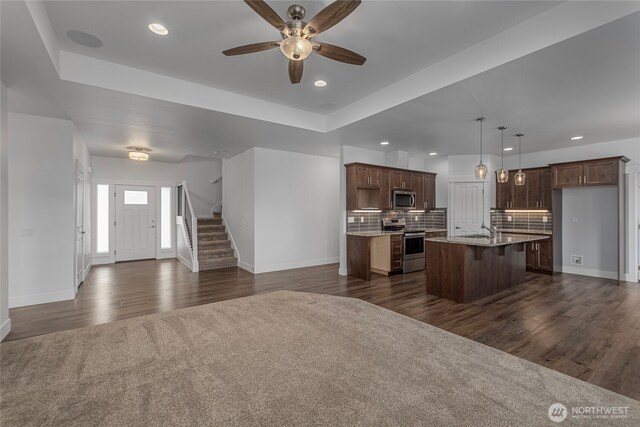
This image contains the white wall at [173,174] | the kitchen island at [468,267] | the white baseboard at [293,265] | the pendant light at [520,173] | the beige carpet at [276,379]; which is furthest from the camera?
the white wall at [173,174]

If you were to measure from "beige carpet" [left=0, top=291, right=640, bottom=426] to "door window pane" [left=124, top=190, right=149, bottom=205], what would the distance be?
226 inches

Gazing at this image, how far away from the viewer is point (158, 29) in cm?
283

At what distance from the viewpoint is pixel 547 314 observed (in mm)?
3793

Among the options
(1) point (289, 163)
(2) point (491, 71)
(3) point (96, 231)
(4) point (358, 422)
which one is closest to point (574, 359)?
(4) point (358, 422)

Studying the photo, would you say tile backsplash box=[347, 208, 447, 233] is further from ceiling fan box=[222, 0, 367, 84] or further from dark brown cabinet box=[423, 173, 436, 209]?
ceiling fan box=[222, 0, 367, 84]

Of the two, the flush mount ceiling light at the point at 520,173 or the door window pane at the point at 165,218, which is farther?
the door window pane at the point at 165,218

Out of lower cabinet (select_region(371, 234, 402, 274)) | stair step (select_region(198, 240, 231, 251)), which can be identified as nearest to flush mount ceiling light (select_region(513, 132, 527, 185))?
lower cabinet (select_region(371, 234, 402, 274))

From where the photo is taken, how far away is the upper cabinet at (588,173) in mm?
5590

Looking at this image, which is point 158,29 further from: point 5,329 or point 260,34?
point 5,329

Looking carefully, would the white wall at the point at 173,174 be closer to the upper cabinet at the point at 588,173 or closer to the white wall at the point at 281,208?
the white wall at the point at 281,208

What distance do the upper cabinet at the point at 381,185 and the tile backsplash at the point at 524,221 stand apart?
172cm

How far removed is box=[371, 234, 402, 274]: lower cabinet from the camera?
243 inches

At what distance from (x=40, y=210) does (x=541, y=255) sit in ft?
31.0

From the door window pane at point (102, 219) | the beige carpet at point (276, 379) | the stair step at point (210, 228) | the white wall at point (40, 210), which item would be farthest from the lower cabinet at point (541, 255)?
the door window pane at point (102, 219)
